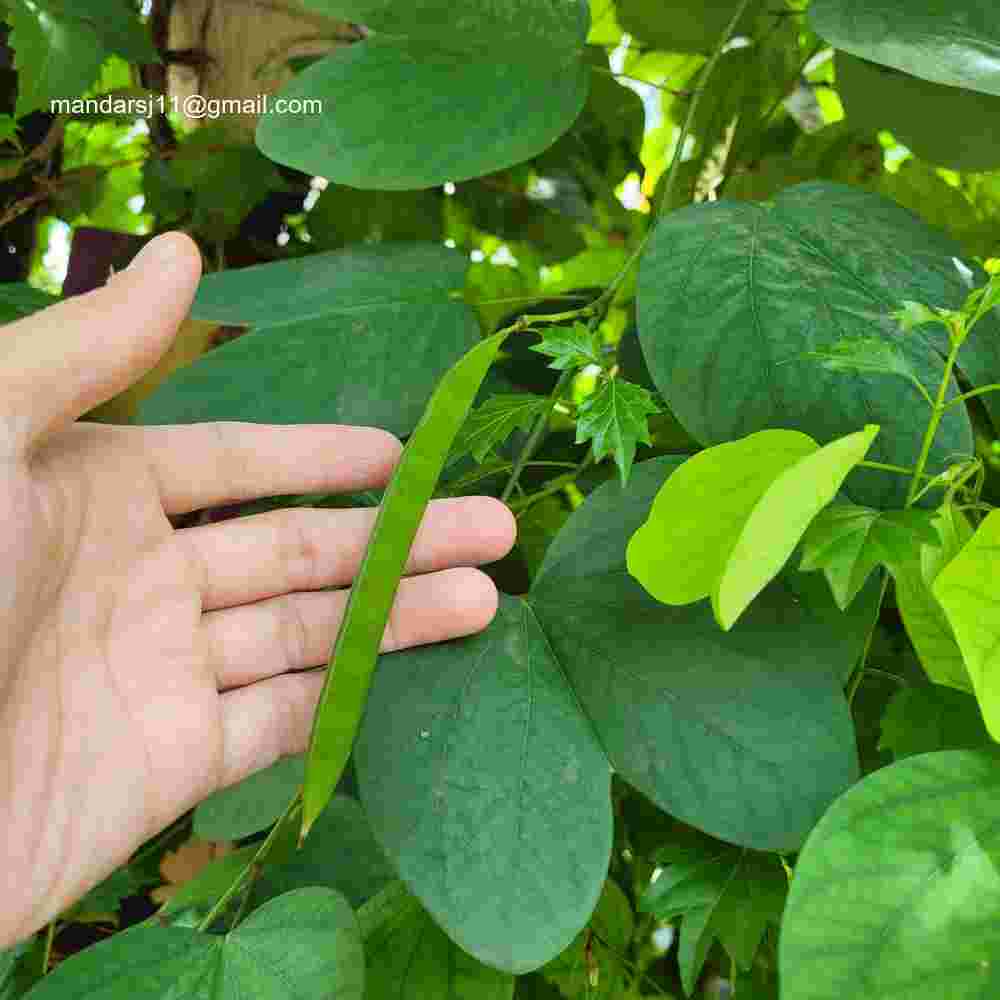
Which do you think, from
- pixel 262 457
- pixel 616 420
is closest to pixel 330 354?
pixel 262 457

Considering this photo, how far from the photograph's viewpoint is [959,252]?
1.62 feet

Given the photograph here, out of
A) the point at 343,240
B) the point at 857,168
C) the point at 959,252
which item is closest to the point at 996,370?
the point at 959,252

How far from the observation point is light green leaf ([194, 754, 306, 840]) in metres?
0.60

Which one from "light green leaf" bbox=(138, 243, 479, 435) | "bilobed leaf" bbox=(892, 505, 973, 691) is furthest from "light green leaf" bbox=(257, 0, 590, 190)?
"bilobed leaf" bbox=(892, 505, 973, 691)

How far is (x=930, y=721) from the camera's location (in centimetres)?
46

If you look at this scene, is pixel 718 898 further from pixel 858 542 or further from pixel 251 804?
pixel 251 804

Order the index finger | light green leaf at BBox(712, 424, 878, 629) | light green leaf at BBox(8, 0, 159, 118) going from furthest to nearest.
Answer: light green leaf at BBox(8, 0, 159, 118) → the index finger → light green leaf at BBox(712, 424, 878, 629)

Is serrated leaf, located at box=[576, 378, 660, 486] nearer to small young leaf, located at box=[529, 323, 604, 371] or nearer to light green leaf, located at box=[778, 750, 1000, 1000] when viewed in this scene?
small young leaf, located at box=[529, 323, 604, 371]

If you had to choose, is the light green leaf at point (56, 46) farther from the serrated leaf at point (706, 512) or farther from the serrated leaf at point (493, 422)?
the serrated leaf at point (706, 512)

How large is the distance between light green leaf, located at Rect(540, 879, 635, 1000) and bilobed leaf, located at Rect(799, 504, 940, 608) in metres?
0.28

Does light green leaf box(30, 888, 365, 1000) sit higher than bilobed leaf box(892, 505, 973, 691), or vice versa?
bilobed leaf box(892, 505, 973, 691)

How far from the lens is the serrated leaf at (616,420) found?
42 centimetres

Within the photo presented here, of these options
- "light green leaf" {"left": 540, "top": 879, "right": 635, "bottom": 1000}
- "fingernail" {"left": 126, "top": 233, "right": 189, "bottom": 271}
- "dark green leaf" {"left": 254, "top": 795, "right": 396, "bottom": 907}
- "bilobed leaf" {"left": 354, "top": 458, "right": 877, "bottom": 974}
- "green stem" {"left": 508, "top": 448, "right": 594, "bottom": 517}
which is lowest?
"light green leaf" {"left": 540, "top": 879, "right": 635, "bottom": 1000}

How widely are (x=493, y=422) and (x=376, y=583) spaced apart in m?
0.15
